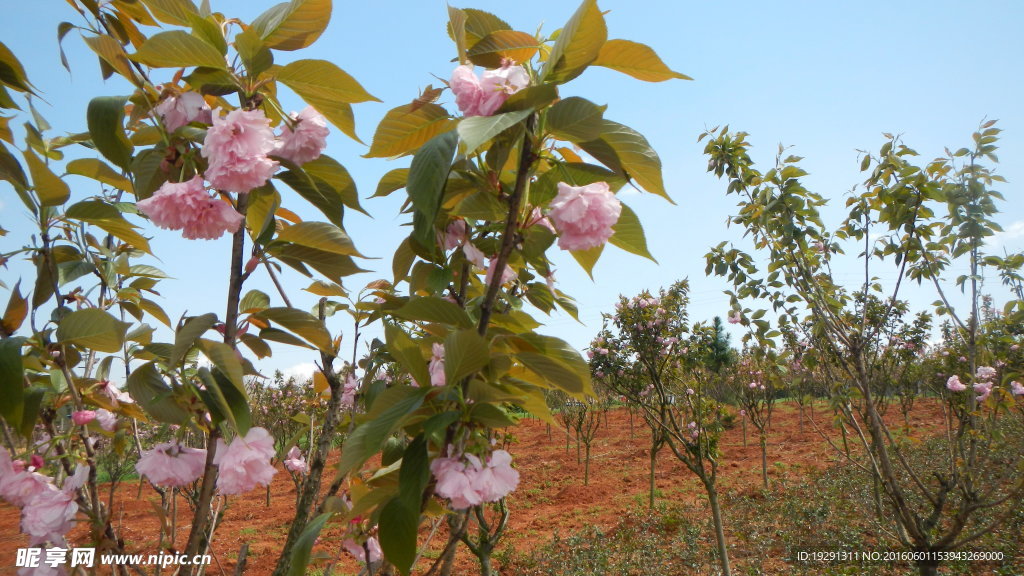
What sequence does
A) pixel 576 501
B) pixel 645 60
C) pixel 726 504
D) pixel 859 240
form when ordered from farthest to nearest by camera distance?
1. pixel 576 501
2. pixel 726 504
3. pixel 859 240
4. pixel 645 60

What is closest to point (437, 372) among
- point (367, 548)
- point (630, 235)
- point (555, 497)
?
point (630, 235)

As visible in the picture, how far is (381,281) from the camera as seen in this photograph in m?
1.29

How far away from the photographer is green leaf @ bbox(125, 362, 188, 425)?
2.37 feet

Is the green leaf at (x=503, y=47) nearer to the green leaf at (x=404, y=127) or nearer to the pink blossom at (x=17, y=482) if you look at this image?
the green leaf at (x=404, y=127)

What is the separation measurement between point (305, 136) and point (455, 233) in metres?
0.24

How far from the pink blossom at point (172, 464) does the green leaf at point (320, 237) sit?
13.6 inches

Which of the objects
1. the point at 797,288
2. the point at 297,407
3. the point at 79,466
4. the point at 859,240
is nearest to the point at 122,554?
the point at 79,466

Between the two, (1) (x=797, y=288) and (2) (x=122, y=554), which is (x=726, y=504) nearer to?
(1) (x=797, y=288)

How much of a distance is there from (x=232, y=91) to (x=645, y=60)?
557mm

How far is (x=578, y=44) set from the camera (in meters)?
0.61

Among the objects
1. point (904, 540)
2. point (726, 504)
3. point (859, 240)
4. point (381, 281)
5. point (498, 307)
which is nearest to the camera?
point (498, 307)

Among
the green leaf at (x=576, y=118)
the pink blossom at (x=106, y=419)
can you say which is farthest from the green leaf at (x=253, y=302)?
the pink blossom at (x=106, y=419)

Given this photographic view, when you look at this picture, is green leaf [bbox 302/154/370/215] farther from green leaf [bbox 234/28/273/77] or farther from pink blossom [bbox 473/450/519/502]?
pink blossom [bbox 473/450/519/502]

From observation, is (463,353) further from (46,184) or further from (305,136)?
(46,184)
